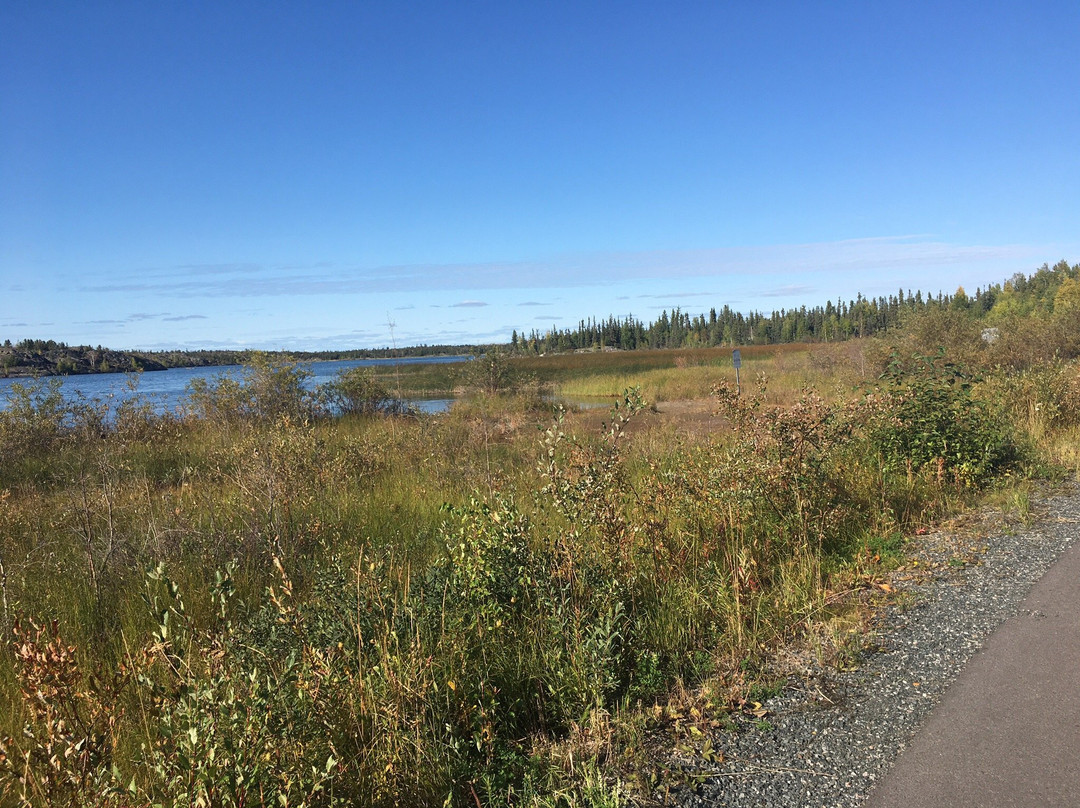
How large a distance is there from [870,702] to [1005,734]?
59 cm

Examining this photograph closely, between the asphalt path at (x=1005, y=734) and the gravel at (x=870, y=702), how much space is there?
3.3 inches

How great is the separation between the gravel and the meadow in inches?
8.6

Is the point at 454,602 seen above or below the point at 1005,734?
above

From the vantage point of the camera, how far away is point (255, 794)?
8.05ft

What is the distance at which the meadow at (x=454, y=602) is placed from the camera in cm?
262

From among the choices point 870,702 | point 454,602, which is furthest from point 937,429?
point 454,602

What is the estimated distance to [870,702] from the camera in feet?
11.4

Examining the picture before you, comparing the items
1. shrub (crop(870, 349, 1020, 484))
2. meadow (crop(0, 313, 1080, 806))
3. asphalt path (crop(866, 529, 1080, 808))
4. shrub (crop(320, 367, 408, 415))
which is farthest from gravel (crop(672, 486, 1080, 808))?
shrub (crop(320, 367, 408, 415))

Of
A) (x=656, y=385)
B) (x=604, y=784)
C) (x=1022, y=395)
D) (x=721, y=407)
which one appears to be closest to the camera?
(x=604, y=784)

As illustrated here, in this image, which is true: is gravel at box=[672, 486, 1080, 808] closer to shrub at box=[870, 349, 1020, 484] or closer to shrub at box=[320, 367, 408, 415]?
shrub at box=[870, 349, 1020, 484]

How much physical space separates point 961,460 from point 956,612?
407cm

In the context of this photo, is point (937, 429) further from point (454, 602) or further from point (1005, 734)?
point (454, 602)

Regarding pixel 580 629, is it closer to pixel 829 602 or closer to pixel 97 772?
pixel 829 602

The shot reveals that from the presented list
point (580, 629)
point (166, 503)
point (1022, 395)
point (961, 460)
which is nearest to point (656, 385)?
point (1022, 395)
